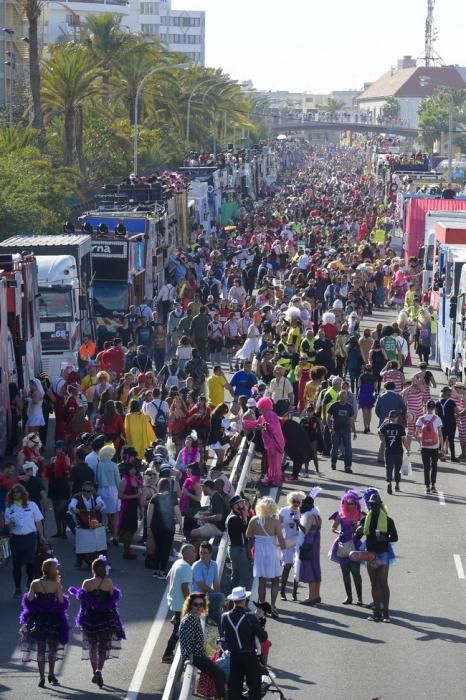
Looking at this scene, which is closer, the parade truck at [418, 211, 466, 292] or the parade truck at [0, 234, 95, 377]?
the parade truck at [0, 234, 95, 377]

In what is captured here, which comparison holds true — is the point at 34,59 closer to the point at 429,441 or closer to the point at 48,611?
the point at 429,441

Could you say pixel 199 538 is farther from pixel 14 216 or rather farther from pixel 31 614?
pixel 14 216

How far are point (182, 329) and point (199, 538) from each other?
14.9 meters

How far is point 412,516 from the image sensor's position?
2020 cm

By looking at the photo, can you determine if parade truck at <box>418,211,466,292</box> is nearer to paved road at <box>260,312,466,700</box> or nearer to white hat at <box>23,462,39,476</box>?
paved road at <box>260,312,466,700</box>

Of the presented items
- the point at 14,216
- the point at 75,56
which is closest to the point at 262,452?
the point at 14,216

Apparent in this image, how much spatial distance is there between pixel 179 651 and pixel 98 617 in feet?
3.73

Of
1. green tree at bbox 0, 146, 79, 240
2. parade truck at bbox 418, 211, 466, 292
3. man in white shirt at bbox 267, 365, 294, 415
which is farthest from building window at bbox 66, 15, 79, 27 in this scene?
man in white shirt at bbox 267, 365, 294, 415

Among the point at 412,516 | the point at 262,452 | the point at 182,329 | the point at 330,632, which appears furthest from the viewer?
the point at 182,329

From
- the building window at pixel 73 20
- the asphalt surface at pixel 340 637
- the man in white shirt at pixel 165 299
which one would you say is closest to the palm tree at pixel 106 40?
the building window at pixel 73 20

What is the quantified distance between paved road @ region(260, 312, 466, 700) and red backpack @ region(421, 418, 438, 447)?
1.29m

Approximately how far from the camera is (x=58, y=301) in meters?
28.8

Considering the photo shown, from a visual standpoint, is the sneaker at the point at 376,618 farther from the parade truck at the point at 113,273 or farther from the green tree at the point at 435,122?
the green tree at the point at 435,122

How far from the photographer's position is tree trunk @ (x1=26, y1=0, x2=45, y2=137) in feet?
165
